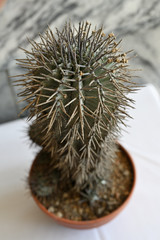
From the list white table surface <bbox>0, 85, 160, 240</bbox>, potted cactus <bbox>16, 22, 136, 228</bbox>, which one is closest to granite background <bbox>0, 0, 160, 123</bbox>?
white table surface <bbox>0, 85, 160, 240</bbox>

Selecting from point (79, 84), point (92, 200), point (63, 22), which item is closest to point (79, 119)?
point (79, 84)

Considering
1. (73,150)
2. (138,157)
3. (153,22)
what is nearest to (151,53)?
(153,22)

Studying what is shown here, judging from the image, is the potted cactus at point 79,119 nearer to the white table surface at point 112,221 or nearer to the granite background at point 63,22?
the white table surface at point 112,221

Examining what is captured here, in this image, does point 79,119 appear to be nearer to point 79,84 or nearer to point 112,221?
point 79,84

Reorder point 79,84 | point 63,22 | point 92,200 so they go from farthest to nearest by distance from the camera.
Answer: point 63,22 → point 92,200 → point 79,84

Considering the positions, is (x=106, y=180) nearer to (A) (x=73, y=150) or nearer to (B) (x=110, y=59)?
(A) (x=73, y=150)

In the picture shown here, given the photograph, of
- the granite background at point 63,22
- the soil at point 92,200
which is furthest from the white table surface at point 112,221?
the granite background at point 63,22
